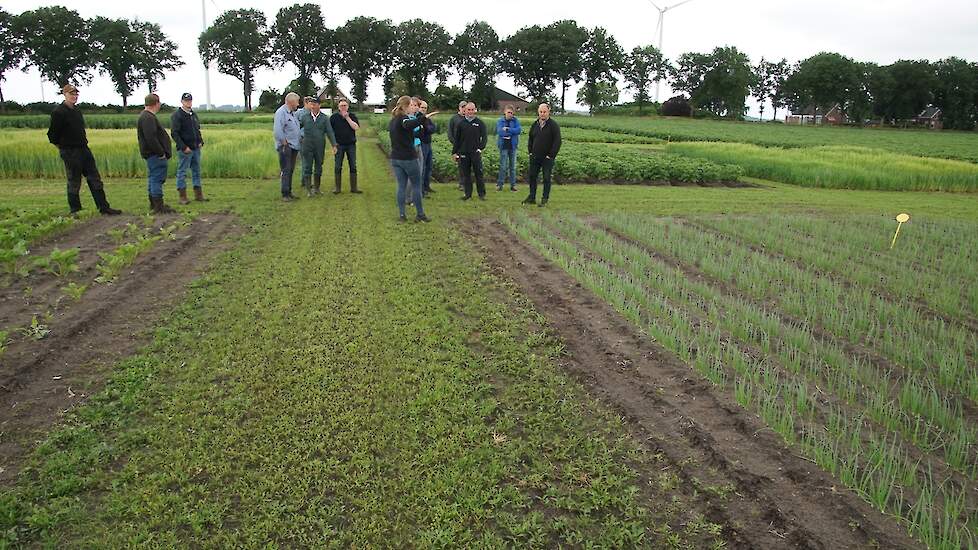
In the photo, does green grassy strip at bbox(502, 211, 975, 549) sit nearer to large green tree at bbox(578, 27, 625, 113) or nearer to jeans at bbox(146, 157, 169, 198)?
Answer: jeans at bbox(146, 157, 169, 198)

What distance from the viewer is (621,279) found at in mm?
7137

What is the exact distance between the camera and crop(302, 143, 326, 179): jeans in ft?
40.8

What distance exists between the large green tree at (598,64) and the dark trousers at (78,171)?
96.6 metres

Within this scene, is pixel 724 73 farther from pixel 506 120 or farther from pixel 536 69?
pixel 506 120

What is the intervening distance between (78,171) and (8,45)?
88280 mm

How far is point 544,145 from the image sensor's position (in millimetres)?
12039


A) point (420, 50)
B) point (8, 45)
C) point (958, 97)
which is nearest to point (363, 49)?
point (420, 50)

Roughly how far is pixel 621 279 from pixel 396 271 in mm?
2639

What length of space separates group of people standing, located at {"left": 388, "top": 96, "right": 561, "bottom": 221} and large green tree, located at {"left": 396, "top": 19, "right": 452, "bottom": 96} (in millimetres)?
82193

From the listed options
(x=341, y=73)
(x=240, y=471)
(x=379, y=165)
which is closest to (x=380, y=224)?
(x=240, y=471)

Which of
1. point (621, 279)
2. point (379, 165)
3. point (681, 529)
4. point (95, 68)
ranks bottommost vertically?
point (681, 529)

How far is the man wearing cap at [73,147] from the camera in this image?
9.53m

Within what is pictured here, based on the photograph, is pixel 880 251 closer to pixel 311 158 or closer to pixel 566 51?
pixel 311 158

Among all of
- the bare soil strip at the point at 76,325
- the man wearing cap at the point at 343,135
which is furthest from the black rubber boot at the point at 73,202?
the man wearing cap at the point at 343,135
